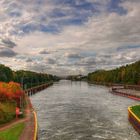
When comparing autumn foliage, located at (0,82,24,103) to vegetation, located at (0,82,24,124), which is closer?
vegetation, located at (0,82,24,124)

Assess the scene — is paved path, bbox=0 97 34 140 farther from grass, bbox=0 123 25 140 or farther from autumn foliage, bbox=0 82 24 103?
autumn foliage, bbox=0 82 24 103

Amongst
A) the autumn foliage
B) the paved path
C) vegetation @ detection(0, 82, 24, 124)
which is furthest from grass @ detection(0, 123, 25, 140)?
the autumn foliage

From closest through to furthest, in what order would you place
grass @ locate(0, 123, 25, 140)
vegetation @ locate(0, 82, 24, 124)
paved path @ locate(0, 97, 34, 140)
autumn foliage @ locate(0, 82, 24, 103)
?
grass @ locate(0, 123, 25, 140), paved path @ locate(0, 97, 34, 140), vegetation @ locate(0, 82, 24, 124), autumn foliage @ locate(0, 82, 24, 103)

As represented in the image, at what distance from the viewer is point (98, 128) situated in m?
52.2

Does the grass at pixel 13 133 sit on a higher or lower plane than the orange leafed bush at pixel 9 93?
lower

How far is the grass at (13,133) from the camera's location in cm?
3647

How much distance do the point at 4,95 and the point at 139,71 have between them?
138069 mm

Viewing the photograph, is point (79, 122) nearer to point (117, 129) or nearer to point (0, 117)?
point (117, 129)

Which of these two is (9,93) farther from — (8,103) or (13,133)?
(13,133)

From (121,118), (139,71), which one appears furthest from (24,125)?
(139,71)

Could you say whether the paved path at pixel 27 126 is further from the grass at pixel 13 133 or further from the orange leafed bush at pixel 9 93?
the orange leafed bush at pixel 9 93

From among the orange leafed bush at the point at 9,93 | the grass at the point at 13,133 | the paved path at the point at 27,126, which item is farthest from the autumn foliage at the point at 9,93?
the grass at the point at 13,133

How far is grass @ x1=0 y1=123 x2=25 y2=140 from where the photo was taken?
36.5m

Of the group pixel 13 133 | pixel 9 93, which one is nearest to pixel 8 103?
pixel 9 93
